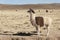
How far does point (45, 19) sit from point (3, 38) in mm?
2977

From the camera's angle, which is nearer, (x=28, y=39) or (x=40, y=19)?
(x=28, y=39)

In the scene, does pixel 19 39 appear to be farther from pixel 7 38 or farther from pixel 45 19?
pixel 45 19

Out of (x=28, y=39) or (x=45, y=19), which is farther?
(x=45, y=19)

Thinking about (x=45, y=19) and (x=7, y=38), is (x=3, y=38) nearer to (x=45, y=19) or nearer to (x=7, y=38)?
(x=7, y=38)

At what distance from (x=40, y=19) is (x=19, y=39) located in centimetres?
204

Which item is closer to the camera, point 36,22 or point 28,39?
point 28,39

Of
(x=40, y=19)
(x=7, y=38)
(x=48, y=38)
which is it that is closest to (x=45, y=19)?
(x=40, y=19)

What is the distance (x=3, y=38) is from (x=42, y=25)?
268cm

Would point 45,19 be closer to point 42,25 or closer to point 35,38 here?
point 42,25

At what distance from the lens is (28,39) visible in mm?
17375

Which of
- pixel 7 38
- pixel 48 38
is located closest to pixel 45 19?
pixel 48 38

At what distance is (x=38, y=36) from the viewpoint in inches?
706

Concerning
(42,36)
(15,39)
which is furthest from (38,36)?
(15,39)

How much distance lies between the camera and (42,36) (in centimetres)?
1802
